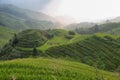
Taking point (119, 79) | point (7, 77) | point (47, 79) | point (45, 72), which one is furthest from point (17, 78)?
point (119, 79)

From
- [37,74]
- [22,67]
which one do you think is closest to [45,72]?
[37,74]

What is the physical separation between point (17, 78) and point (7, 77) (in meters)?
2.94

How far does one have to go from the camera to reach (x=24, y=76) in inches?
3029

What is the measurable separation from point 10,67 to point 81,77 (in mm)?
25808

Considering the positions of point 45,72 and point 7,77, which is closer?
point 7,77

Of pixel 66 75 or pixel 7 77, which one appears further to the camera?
pixel 66 75

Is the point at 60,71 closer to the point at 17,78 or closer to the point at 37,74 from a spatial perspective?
the point at 37,74

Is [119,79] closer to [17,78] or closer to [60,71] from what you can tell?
[60,71]

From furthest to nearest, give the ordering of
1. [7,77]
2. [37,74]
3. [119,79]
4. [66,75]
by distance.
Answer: [119,79]
[66,75]
[37,74]
[7,77]

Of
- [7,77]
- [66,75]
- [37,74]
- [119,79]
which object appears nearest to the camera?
[7,77]

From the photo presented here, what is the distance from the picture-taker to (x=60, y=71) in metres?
91.8

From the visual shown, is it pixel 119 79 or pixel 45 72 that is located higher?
pixel 45 72

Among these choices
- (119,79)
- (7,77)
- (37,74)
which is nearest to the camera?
(7,77)

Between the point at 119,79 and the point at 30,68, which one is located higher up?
the point at 30,68
